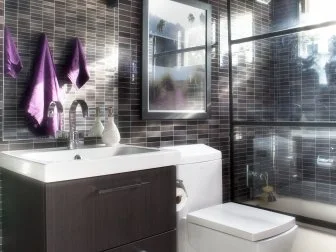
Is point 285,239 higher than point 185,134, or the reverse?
point 185,134

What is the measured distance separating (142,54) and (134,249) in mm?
1185

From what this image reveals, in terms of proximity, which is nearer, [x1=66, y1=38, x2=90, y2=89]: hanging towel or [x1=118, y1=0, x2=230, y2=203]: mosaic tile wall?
[x1=66, y1=38, x2=90, y2=89]: hanging towel

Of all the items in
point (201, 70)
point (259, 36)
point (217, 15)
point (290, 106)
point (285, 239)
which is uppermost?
point (217, 15)

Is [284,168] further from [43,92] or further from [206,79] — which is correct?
[43,92]

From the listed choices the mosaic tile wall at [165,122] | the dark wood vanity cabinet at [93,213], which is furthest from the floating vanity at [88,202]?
the mosaic tile wall at [165,122]

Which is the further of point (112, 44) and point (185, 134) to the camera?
point (185, 134)

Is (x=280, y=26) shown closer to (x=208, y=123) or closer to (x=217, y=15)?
(x=217, y=15)

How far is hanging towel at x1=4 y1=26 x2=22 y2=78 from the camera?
150 cm

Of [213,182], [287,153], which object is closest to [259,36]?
[287,153]

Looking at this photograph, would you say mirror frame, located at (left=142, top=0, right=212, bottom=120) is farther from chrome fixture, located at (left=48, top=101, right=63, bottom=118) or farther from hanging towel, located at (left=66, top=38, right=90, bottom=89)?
chrome fixture, located at (left=48, top=101, right=63, bottom=118)

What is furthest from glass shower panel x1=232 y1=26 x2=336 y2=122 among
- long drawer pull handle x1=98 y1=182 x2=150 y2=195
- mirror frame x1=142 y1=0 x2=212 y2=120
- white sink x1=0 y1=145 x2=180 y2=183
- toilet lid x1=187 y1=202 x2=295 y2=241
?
long drawer pull handle x1=98 y1=182 x2=150 y2=195

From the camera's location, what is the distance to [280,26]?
2.71 metres

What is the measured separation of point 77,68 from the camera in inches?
68.2

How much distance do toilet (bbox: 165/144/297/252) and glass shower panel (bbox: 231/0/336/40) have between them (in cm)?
115
